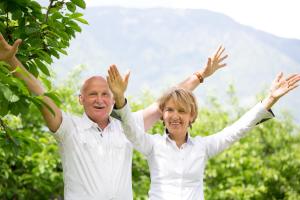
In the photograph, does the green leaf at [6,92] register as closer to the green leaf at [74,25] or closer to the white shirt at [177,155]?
the white shirt at [177,155]

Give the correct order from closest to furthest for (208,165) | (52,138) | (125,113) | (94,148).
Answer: (125,113) < (94,148) < (52,138) < (208,165)

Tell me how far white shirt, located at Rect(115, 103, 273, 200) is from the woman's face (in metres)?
0.18

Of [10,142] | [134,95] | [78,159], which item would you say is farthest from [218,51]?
[134,95]

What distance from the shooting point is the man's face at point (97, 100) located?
4609 millimetres

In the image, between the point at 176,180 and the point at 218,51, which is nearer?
the point at 176,180

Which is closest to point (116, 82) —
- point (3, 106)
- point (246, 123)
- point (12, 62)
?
point (12, 62)

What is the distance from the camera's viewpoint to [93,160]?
14.8ft

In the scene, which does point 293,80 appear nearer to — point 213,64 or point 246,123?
point 246,123

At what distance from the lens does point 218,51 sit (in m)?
5.68

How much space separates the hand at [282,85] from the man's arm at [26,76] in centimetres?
178

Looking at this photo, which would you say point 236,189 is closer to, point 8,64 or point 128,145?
point 128,145

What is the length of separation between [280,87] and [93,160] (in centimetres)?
169

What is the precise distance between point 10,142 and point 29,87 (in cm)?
51

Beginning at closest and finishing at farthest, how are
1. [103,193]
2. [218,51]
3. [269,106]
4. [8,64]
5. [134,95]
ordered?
[8,64] < [103,193] < [269,106] < [218,51] < [134,95]
